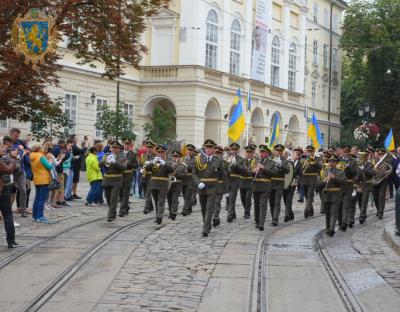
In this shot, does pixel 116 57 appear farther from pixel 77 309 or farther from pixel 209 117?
pixel 209 117

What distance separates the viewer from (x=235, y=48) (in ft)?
155

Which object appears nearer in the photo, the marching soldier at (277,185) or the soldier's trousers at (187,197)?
the marching soldier at (277,185)

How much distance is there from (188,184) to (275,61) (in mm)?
34053

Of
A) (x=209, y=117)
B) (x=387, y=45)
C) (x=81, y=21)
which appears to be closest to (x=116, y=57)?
(x=81, y=21)

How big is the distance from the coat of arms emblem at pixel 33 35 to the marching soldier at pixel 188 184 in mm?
4311

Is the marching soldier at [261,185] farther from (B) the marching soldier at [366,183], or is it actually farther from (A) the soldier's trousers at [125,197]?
(A) the soldier's trousers at [125,197]

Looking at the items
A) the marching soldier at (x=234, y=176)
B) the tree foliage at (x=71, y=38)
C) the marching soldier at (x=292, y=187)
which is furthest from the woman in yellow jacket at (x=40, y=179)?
the marching soldier at (x=292, y=187)

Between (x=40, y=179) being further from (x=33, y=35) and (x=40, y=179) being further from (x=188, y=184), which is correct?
(x=188, y=184)

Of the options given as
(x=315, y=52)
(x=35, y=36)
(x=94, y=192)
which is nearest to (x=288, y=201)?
(x=94, y=192)

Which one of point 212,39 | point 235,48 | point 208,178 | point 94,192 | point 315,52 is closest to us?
point 208,178

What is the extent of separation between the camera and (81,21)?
19812mm

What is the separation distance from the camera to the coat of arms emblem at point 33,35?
679 inches

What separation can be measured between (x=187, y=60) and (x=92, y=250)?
30619 mm

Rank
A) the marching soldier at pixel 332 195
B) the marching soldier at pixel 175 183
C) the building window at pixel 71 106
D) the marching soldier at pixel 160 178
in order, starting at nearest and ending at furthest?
the marching soldier at pixel 332 195 → the marching soldier at pixel 160 178 → the marching soldier at pixel 175 183 → the building window at pixel 71 106
